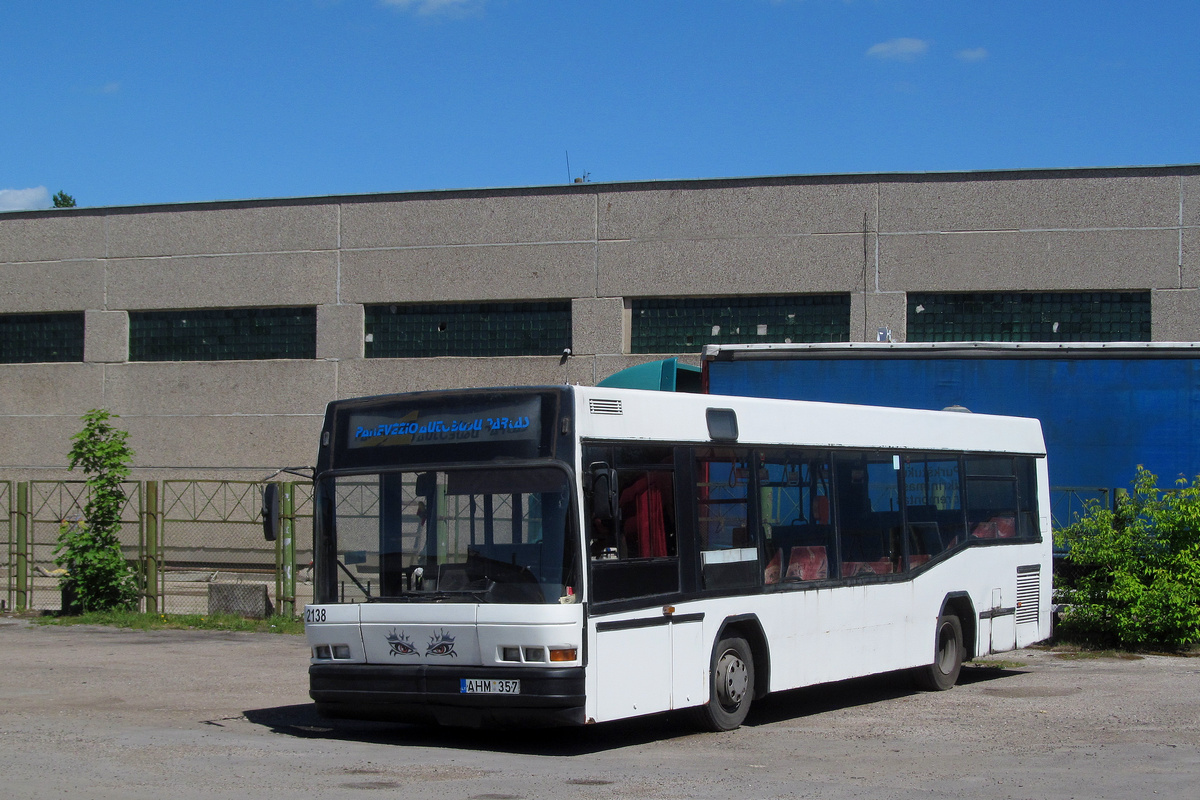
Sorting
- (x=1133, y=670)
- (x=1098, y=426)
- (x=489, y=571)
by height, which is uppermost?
(x=1098, y=426)

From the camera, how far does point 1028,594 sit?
1412cm

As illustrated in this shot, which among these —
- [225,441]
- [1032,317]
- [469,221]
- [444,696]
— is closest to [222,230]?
[225,441]

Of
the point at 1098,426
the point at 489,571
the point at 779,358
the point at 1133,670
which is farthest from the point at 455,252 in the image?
the point at 489,571

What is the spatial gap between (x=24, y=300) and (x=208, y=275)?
4231 millimetres

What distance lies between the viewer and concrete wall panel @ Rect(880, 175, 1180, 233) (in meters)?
22.5

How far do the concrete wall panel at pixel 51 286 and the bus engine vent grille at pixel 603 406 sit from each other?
2068 centimetres

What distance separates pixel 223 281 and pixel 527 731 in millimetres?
18461

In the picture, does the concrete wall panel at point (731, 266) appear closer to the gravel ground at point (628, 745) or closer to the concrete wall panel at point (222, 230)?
the concrete wall panel at point (222, 230)

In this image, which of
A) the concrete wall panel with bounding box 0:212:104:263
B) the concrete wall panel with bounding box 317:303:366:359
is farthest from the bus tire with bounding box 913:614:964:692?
the concrete wall panel with bounding box 0:212:104:263

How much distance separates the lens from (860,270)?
76.9 feet

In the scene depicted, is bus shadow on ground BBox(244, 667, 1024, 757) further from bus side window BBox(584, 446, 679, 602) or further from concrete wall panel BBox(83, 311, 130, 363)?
concrete wall panel BBox(83, 311, 130, 363)

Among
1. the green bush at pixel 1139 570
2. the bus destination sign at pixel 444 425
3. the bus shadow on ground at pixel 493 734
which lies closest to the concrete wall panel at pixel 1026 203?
the green bush at pixel 1139 570

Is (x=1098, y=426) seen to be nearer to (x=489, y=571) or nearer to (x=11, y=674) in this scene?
(x=489, y=571)

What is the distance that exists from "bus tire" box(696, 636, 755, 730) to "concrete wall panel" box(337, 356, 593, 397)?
14.3 meters
